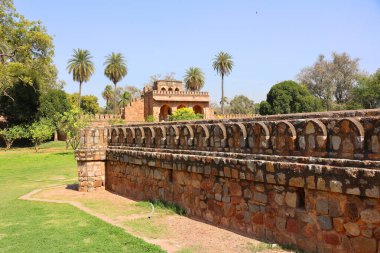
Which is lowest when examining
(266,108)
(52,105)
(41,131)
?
(41,131)

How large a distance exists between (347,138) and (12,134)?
36934 mm

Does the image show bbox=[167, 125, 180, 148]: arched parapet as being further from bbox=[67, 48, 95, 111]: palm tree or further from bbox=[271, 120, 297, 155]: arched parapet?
bbox=[67, 48, 95, 111]: palm tree

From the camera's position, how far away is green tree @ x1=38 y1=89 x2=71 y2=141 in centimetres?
3884

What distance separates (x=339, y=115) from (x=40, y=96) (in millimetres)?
39171

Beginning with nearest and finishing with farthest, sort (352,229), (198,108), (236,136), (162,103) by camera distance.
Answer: (352,229) → (236,136) → (162,103) → (198,108)

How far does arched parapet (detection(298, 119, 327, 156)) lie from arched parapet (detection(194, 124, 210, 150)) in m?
2.28

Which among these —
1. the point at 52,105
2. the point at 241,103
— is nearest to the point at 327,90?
the point at 52,105

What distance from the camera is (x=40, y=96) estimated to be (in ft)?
129

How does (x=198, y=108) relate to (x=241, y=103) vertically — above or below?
below

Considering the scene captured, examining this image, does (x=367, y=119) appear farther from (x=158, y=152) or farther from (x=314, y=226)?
(x=158, y=152)

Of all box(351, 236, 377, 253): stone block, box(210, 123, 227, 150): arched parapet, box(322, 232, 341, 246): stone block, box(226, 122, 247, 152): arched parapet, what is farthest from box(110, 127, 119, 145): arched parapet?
box(351, 236, 377, 253): stone block

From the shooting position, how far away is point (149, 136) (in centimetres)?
919

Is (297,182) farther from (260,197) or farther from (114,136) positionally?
(114,136)

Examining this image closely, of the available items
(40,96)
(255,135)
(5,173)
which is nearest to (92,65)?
(40,96)
